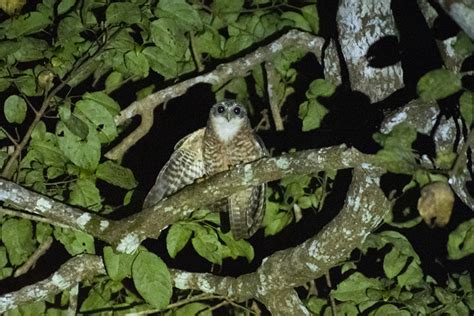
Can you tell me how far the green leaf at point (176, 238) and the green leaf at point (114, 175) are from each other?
0.35m

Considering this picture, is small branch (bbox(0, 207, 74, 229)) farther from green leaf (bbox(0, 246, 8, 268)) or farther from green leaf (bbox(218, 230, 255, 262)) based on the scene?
green leaf (bbox(218, 230, 255, 262))

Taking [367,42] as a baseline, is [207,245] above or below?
below

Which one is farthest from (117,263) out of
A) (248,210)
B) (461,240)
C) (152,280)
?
(461,240)

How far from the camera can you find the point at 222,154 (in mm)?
4324

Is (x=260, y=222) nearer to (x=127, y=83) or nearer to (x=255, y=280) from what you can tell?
(x=255, y=280)

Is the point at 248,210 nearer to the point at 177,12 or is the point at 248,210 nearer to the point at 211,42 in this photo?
the point at 211,42

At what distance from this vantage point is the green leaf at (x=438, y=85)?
6.59ft

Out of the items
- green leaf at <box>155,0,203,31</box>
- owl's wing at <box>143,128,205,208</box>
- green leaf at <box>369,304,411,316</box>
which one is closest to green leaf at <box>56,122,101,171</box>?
green leaf at <box>155,0,203,31</box>

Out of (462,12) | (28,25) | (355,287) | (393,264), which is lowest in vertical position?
(355,287)

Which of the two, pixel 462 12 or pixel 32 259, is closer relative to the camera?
pixel 462 12

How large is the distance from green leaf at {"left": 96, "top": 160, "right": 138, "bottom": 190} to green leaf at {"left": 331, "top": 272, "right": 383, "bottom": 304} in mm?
1015

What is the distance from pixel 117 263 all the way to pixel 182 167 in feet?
3.78

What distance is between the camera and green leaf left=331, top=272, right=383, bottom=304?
329 cm

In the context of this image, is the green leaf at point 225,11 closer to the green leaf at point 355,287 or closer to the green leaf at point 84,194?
the green leaf at point 84,194
